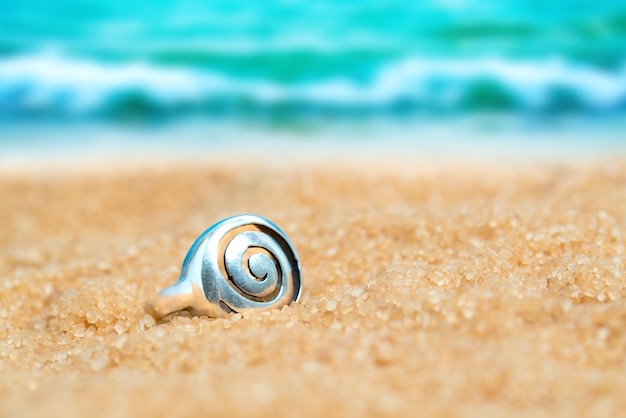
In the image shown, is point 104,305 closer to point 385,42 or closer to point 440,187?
point 440,187

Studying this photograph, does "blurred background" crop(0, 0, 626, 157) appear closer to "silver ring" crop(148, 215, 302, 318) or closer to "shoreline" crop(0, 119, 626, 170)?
"shoreline" crop(0, 119, 626, 170)

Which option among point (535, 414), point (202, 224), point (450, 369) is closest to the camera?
point (535, 414)

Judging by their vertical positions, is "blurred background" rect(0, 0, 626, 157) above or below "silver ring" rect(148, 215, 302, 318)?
above

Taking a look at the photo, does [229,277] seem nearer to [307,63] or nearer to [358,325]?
[358,325]

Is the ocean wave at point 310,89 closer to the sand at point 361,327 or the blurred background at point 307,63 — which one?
the blurred background at point 307,63

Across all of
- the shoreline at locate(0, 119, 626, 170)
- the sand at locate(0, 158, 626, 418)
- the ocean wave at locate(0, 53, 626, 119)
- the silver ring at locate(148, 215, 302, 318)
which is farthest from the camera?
the ocean wave at locate(0, 53, 626, 119)

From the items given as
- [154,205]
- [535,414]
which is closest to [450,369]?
[535,414]

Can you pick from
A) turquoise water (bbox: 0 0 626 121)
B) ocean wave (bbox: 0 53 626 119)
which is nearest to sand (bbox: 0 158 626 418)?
ocean wave (bbox: 0 53 626 119)

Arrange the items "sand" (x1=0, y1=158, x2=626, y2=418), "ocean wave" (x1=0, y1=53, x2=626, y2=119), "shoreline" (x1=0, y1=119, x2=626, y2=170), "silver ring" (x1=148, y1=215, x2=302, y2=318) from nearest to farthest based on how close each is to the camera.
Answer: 1. "sand" (x1=0, y1=158, x2=626, y2=418)
2. "silver ring" (x1=148, y1=215, x2=302, y2=318)
3. "shoreline" (x1=0, y1=119, x2=626, y2=170)
4. "ocean wave" (x1=0, y1=53, x2=626, y2=119)
